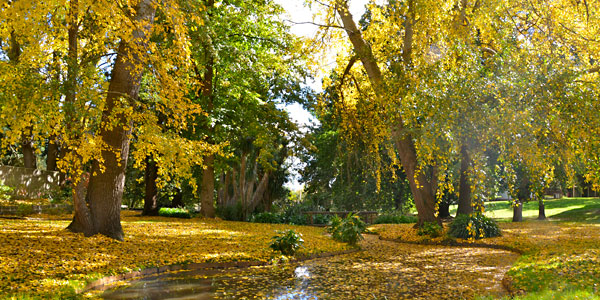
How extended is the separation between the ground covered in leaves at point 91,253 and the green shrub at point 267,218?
8174 mm

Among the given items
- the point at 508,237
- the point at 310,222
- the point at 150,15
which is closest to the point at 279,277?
the point at 150,15

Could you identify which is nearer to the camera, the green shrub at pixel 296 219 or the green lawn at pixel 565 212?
the green shrub at pixel 296 219

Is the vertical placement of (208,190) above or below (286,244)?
above

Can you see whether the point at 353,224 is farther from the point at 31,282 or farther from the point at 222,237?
the point at 31,282

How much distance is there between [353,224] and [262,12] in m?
10.3

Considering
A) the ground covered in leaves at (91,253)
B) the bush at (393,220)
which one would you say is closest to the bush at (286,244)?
the ground covered in leaves at (91,253)

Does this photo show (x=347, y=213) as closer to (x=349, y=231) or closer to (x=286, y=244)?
(x=349, y=231)

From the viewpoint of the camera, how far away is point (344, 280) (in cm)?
743

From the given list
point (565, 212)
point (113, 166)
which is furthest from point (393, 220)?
point (113, 166)

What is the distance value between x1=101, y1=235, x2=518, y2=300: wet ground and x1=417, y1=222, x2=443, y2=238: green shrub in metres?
3.24

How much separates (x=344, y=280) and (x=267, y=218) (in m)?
13.5

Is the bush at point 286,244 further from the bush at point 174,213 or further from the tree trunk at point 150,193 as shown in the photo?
the tree trunk at point 150,193

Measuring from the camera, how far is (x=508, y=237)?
42.8 ft

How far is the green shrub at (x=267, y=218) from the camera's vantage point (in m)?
20.6
